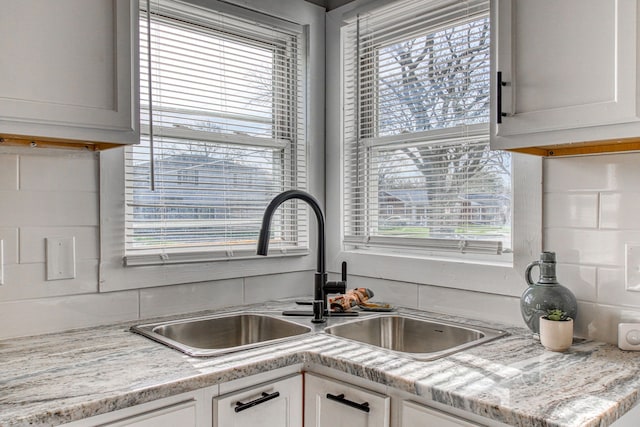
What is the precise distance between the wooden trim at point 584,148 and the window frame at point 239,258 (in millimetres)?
1106

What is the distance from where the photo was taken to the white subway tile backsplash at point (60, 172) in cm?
162

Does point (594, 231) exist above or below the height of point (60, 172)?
below

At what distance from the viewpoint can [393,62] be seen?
2.21 meters

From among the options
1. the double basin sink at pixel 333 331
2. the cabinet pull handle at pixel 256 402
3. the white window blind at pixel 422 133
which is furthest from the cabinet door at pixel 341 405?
the white window blind at pixel 422 133

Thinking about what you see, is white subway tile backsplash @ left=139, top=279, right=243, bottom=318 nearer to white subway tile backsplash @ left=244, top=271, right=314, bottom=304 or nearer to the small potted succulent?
white subway tile backsplash @ left=244, top=271, right=314, bottom=304

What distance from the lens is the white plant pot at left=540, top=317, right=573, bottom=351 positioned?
4.62 feet

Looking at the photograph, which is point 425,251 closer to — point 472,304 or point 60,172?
point 472,304

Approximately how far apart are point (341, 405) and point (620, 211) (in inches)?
39.1

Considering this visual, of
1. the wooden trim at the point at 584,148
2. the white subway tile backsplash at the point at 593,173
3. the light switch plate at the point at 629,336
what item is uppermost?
the wooden trim at the point at 584,148

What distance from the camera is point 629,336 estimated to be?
1431mm

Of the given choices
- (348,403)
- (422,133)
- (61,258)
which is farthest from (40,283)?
(422,133)

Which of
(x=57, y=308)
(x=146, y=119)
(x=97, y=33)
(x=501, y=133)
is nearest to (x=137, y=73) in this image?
(x=97, y=33)

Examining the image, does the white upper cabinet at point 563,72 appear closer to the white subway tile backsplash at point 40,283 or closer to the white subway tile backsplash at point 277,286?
the white subway tile backsplash at point 277,286

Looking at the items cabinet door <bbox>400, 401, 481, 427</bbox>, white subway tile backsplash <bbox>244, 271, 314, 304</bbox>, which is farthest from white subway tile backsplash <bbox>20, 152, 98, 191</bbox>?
cabinet door <bbox>400, 401, 481, 427</bbox>
